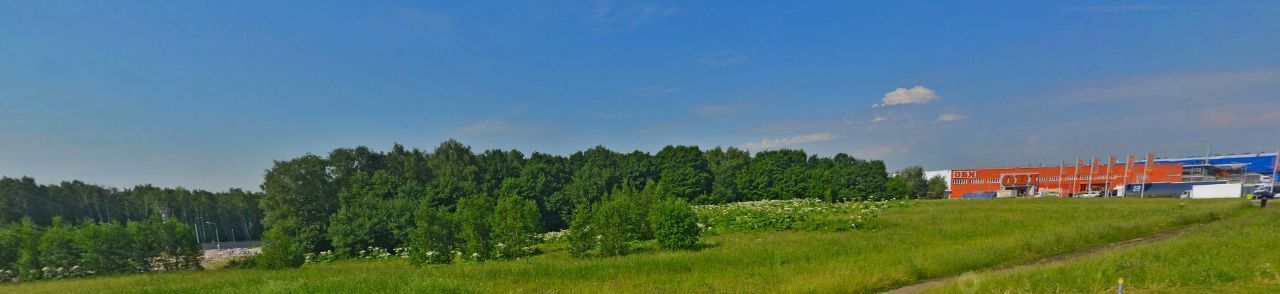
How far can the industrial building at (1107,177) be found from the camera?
9175 cm

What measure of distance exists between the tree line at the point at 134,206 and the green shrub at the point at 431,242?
63558 mm

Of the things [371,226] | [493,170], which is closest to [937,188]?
[493,170]

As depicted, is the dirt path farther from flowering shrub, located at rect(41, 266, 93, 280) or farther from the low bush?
flowering shrub, located at rect(41, 266, 93, 280)

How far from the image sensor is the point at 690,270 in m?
18.5

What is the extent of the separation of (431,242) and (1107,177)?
98551 millimetres

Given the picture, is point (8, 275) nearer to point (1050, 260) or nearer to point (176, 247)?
point (176, 247)

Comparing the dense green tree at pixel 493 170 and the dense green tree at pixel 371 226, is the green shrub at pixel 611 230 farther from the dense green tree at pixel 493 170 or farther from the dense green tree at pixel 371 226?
the dense green tree at pixel 493 170

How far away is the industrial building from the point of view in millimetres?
91750

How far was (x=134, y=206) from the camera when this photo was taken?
101 meters

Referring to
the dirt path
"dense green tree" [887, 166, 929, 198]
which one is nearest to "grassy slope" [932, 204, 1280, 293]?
the dirt path

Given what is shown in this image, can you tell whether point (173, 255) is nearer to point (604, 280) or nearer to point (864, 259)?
point (604, 280)

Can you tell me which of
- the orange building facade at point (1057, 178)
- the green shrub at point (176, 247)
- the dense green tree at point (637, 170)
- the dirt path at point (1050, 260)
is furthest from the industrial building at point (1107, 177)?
the green shrub at point (176, 247)

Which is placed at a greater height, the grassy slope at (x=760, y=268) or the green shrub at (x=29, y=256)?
the grassy slope at (x=760, y=268)

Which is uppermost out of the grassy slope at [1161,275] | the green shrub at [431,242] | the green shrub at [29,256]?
the grassy slope at [1161,275]
